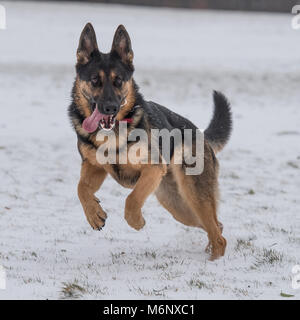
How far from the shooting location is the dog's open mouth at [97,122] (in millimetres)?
4672

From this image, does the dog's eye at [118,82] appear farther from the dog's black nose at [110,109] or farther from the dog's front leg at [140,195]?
the dog's front leg at [140,195]

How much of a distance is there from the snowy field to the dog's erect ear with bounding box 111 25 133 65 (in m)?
1.62

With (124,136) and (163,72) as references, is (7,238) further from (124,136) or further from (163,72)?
(163,72)

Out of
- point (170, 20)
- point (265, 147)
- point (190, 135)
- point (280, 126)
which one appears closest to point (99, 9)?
point (170, 20)

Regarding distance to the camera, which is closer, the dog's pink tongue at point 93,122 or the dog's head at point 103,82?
the dog's head at point 103,82

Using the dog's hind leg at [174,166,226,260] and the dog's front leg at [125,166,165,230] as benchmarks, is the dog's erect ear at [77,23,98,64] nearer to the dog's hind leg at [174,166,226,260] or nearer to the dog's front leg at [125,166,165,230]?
the dog's front leg at [125,166,165,230]

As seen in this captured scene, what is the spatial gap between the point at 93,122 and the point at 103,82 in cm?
33

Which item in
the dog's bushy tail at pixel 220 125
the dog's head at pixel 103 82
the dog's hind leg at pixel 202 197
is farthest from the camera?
the dog's bushy tail at pixel 220 125

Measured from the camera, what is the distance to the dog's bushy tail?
557 centimetres

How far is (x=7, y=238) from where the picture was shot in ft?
17.5

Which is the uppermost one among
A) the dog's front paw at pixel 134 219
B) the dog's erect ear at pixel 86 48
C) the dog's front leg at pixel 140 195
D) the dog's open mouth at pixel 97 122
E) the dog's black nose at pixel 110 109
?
the dog's erect ear at pixel 86 48

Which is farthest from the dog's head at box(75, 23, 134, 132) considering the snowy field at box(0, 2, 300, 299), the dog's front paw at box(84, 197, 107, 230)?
the snowy field at box(0, 2, 300, 299)

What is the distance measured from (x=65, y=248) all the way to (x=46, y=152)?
159 inches

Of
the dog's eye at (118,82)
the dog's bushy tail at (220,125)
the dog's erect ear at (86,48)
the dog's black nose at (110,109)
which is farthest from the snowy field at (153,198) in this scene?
the dog's erect ear at (86,48)
